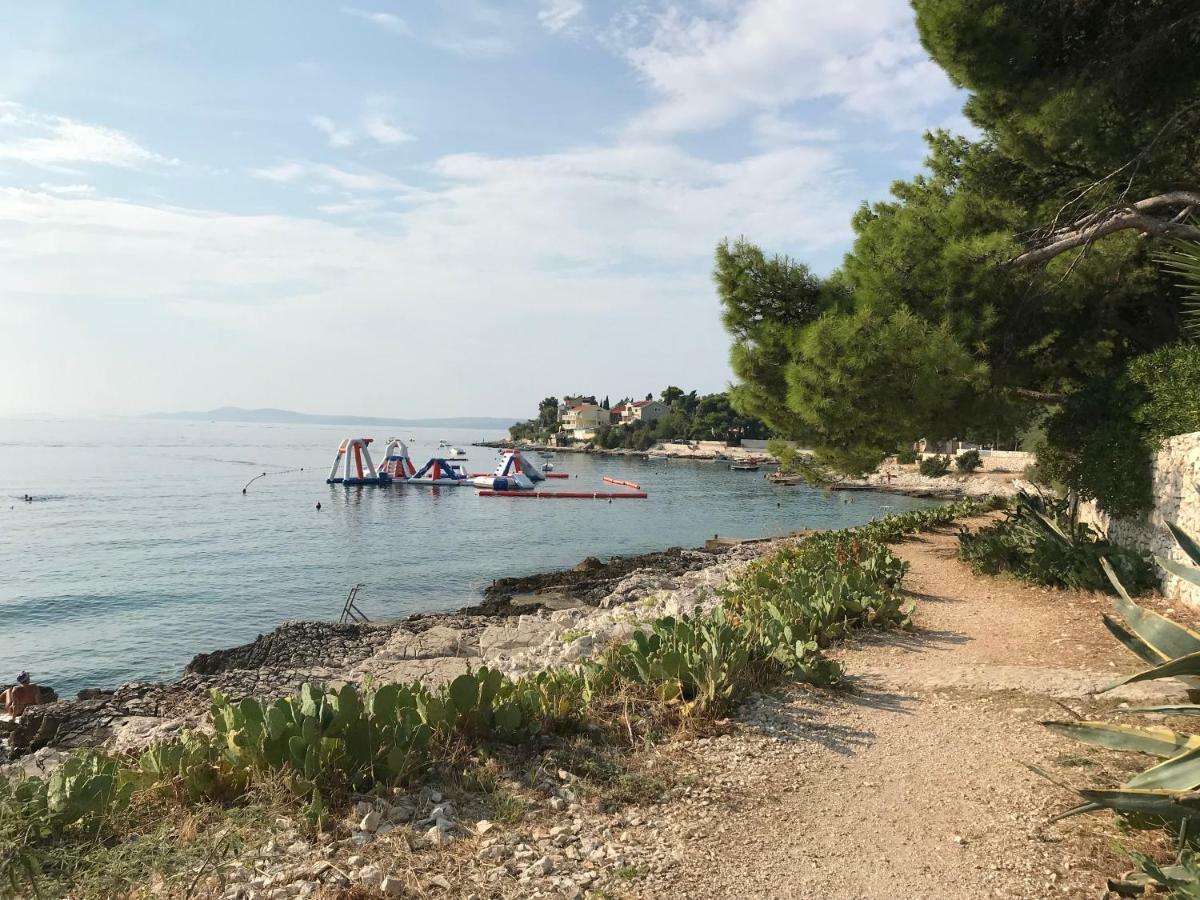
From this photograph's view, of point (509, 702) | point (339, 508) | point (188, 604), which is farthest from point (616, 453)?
point (509, 702)

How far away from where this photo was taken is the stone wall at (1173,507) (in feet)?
26.2

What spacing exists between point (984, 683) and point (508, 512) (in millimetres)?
34209

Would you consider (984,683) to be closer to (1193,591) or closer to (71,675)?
(1193,591)

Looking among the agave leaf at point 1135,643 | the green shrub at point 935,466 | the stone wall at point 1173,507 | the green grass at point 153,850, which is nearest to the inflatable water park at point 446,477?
the green shrub at point 935,466

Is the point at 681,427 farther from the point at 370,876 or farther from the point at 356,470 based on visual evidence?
the point at 370,876

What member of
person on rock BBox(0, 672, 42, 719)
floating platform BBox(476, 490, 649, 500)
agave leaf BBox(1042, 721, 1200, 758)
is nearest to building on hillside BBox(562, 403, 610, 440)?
floating platform BBox(476, 490, 649, 500)

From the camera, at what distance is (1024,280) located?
10.5 metres

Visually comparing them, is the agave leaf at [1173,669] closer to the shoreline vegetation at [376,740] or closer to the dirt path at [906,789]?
the dirt path at [906,789]

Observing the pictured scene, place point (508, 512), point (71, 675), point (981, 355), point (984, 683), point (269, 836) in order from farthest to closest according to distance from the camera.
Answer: point (508, 512) → point (71, 675) → point (981, 355) → point (984, 683) → point (269, 836)

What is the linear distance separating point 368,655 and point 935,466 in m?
46.9

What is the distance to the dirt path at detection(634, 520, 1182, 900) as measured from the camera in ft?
10.7

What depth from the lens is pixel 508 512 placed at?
129 feet

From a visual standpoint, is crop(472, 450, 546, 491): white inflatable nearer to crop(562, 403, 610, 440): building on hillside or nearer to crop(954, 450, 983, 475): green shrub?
crop(954, 450, 983, 475): green shrub

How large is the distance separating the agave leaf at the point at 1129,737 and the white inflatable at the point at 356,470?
51.8 meters
